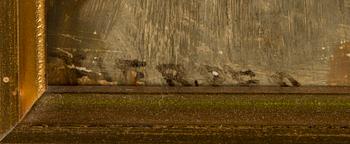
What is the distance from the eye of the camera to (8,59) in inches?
31.7

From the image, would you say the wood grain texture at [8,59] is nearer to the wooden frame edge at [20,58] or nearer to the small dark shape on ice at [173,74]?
the wooden frame edge at [20,58]

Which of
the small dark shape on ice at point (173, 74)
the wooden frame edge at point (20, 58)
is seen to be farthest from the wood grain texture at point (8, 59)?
the small dark shape on ice at point (173, 74)

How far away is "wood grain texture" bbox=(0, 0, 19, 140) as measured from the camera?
2.63ft

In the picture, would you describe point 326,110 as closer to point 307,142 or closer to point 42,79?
point 307,142

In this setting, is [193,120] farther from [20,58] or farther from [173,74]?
[20,58]

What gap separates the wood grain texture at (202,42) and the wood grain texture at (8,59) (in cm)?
6

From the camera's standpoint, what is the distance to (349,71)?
2.68 feet

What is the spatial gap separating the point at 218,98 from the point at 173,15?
0.15 meters

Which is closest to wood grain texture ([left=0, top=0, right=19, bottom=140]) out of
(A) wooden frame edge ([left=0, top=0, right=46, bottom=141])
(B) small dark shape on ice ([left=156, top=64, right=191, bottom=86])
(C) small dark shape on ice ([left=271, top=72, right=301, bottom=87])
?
(A) wooden frame edge ([left=0, top=0, right=46, bottom=141])

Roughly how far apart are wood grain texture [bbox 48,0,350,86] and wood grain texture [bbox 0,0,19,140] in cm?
6

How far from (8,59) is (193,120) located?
1.01 ft

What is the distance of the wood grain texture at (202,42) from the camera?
2.69 ft

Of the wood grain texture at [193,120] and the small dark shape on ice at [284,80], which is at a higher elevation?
the small dark shape on ice at [284,80]

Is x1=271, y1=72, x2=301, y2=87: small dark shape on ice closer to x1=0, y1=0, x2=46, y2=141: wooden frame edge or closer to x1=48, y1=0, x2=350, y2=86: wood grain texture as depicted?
x1=48, y1=0, x2=350, y2=86: wood grain texture
